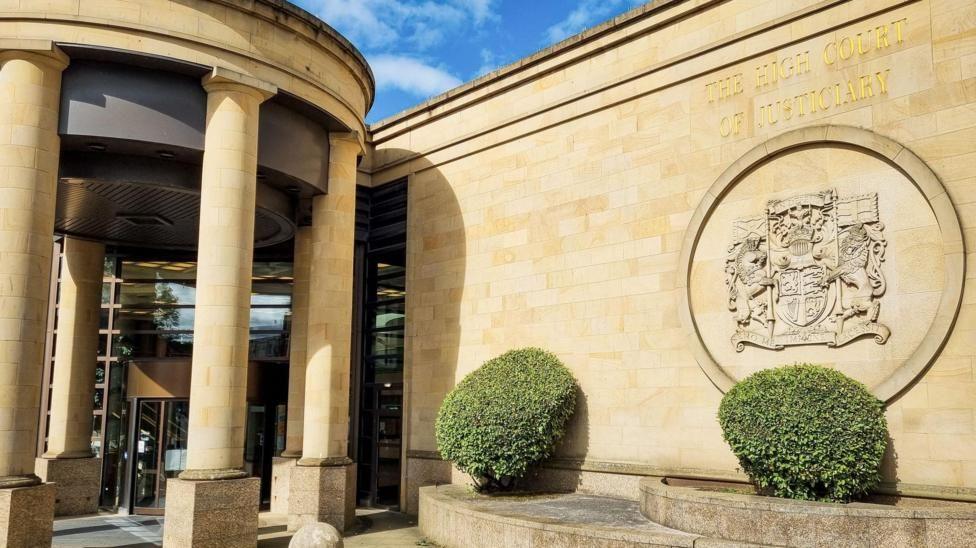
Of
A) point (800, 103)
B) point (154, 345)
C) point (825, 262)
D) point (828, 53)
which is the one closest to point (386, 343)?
point (154, 345)

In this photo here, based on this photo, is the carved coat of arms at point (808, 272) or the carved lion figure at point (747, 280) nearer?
the carved coat of arms at point (808, 272)

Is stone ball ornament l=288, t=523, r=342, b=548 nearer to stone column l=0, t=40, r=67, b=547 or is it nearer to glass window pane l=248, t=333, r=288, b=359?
stone column l=0, t=40, r=67, b=547

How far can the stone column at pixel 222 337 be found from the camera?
13406 mm

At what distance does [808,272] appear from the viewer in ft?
41.5

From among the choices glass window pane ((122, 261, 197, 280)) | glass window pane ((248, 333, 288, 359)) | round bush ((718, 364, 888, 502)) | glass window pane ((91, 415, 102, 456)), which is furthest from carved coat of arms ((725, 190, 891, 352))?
glass window pane ((91, 415, 102, 456))

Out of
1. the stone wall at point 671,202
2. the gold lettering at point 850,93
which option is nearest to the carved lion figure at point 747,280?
the stone wall at point 671,202

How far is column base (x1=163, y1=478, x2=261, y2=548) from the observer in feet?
43.3

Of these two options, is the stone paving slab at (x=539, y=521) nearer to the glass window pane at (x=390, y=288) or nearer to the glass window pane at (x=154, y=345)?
the glass window pane at (x=390, y=288)

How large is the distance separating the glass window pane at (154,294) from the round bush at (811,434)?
1534cm

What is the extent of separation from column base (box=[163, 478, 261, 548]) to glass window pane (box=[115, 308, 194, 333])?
8453mm

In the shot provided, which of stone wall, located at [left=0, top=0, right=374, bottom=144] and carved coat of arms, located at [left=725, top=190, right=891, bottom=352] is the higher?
stone wall, located at [left=0, top=0, right=374, bottom=144]

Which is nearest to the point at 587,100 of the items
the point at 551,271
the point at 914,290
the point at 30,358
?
the point at 551,271

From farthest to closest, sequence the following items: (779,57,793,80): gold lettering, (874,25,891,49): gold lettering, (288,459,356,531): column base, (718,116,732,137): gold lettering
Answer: (288,459,356,531): column base, (718,116,732,137): gold lettering, (779,57,793,80): gold lettering, (874,25,891,49): gold lettering

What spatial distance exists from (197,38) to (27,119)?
3.10 metres
